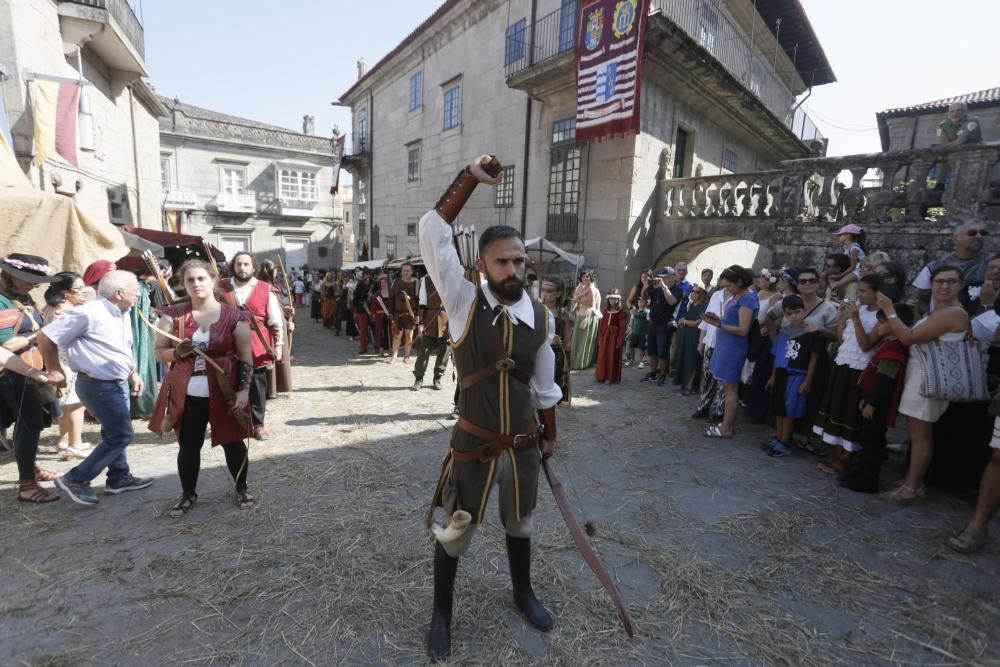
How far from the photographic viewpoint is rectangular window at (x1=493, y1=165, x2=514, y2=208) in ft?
49.3

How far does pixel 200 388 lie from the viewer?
11.0 ft

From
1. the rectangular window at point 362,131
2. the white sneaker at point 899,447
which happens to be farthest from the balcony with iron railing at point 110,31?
the white sneaker at point 899,447

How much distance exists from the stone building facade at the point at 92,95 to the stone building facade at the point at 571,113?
30.3 feet

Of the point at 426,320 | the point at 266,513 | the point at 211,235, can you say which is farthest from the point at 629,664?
the point at 211,235

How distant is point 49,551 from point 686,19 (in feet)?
52.7

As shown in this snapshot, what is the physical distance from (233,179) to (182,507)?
1211 inches

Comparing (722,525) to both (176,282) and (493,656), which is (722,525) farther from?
(176,282)

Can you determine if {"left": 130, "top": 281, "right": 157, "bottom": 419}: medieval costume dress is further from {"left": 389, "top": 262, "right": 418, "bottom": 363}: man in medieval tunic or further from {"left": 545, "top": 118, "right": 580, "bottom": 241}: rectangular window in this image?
{"left": 545, "top": 118, "right": 580, "bottom": 241}: rectangular window

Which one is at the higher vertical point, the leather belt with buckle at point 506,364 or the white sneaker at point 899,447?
the leather belt with buckle at point 506,364

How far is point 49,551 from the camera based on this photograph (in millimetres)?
3102

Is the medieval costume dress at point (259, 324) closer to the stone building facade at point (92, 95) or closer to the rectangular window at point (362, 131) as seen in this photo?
the stone building facade at point (92, 95)

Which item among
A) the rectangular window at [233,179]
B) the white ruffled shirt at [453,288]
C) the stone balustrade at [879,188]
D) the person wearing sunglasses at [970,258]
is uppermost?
the rectangular window at [233,179]

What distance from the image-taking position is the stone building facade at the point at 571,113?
12.0 metres

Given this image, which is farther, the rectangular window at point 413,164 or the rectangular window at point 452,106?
the rectangular window at point 413,164
